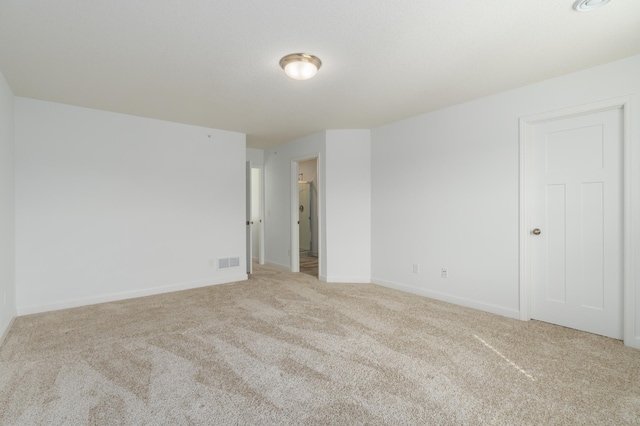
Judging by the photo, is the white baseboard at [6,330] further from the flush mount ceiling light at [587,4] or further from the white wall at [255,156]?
the flush mount ceiling light at [587,4]

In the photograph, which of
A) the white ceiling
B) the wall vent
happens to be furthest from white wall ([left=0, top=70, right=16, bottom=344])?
the wall vent

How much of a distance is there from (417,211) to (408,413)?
2809 mm

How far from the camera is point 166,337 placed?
2738mm

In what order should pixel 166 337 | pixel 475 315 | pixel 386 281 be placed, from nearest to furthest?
pixel 166 337
pixel 475 315
pixel 386 281

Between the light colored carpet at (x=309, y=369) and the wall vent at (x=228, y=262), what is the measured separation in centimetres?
136

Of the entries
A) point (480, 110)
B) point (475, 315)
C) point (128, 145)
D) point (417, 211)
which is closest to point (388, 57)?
point (480, 110)

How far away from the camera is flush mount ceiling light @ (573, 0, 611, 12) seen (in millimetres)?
1840

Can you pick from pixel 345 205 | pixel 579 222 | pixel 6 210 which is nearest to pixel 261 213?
pixel 345 205

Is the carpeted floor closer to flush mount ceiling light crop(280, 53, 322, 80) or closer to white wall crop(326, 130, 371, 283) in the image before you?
white wall crop(326, 130, 371, 283)

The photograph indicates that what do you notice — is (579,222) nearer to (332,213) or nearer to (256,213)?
(332,213)

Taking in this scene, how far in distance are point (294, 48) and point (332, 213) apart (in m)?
2.83

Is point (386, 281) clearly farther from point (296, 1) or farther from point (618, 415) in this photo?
point (296, 1)

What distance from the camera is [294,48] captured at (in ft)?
7.75

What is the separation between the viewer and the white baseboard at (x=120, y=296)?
3.40m
